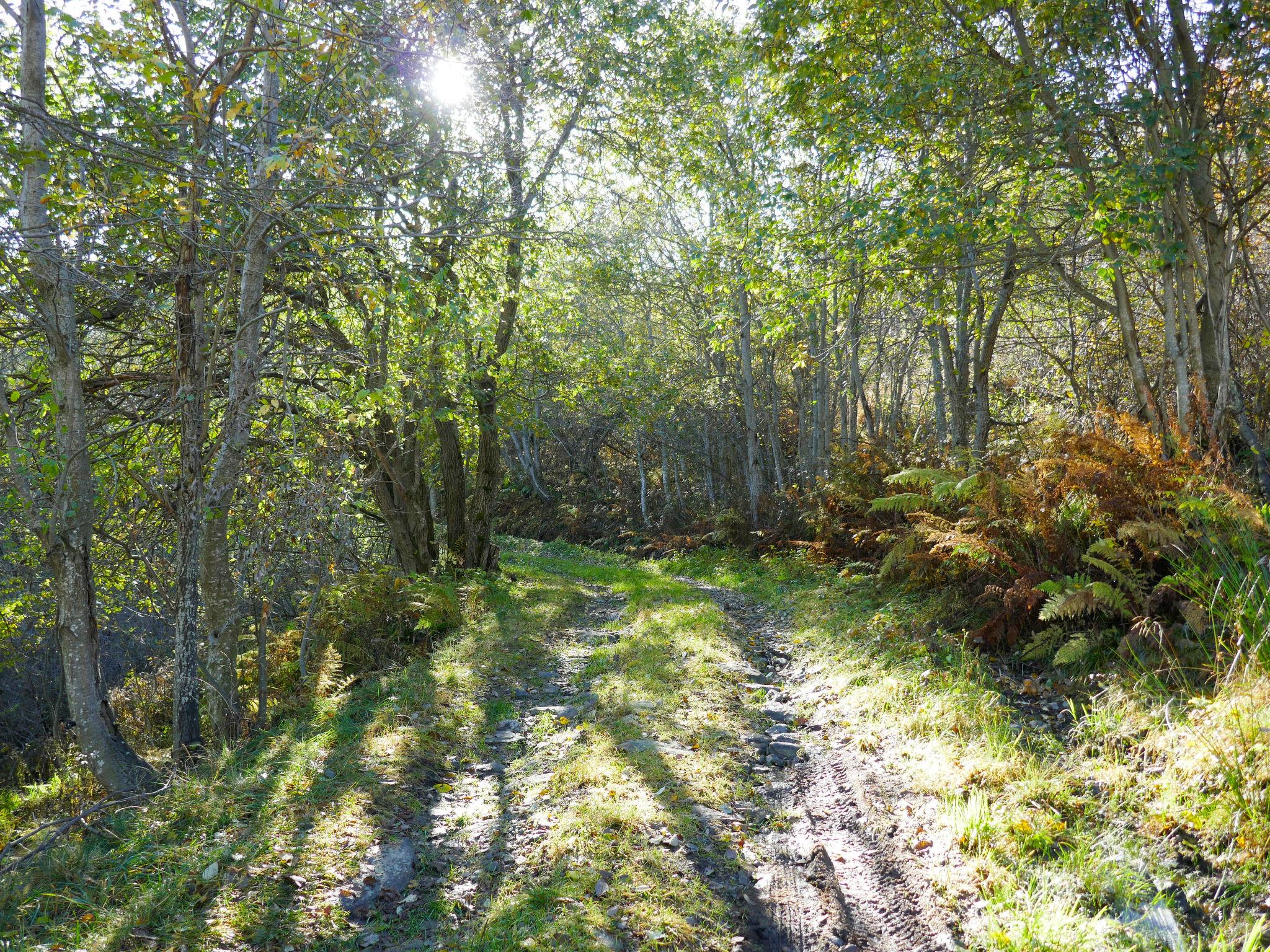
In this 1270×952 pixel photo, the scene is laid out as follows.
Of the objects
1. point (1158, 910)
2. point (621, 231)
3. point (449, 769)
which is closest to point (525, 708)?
point (449, 769)

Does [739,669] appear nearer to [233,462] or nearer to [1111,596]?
[1111,596]

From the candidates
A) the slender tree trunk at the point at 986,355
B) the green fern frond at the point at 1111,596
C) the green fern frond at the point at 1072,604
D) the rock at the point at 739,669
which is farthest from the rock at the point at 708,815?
the slender tree trunk at the point at 986,355

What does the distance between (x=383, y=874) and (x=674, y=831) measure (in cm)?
157

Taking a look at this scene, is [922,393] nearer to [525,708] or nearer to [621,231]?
[621,231]

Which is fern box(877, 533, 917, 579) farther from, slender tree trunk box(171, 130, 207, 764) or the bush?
slender tree trunk box(171, 130, 207, 764)

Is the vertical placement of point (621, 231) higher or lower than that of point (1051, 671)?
higher

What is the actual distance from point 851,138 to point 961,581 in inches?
180

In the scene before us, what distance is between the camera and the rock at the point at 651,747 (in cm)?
513

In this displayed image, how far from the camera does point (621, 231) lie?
17.5 metres

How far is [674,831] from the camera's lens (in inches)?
163

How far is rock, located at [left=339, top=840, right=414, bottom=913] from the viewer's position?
11.8 ft

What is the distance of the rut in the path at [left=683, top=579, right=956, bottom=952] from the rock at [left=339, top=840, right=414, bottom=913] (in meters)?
1.81

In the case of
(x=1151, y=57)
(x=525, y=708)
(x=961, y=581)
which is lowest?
(x=525, y=708)

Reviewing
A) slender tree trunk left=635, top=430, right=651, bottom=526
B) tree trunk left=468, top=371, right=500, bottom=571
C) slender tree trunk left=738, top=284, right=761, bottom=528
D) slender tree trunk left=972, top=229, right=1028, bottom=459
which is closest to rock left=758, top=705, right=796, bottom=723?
slender tree trunk left=972, top=229, right=1028, bottom=459
